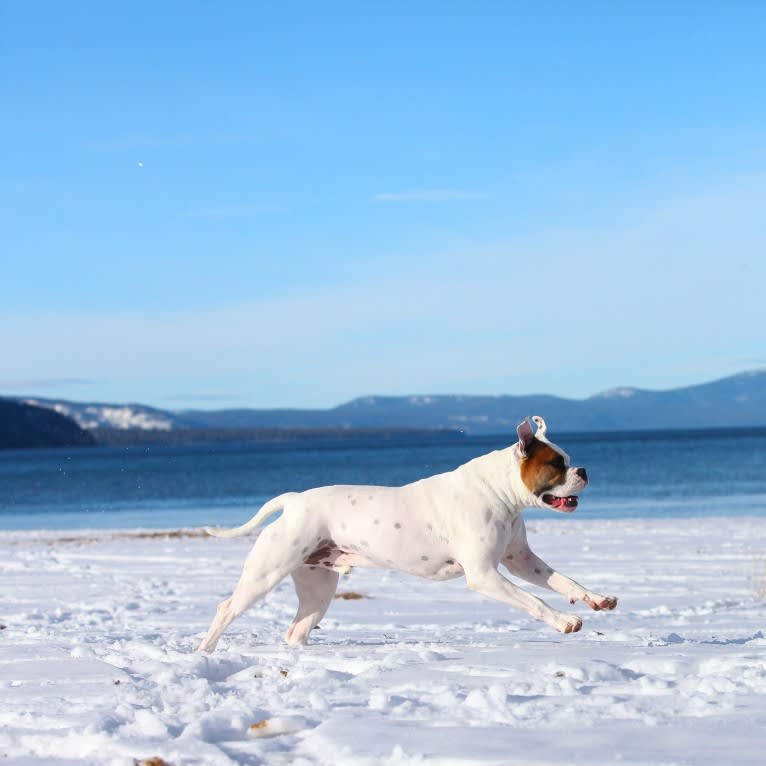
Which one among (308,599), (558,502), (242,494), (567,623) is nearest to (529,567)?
Answer: (558,502)

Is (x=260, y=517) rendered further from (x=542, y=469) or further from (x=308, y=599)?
(x=542, y=469)

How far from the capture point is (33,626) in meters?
9.83

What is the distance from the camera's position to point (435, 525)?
6844mm

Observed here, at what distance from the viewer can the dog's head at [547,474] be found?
22.2ft

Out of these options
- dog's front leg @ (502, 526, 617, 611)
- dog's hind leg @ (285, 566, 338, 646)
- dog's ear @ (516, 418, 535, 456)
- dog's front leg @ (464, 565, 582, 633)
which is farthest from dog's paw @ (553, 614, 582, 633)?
dog's hind leg @ (285, 566, 338, 646)

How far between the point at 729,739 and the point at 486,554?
98.2 inches

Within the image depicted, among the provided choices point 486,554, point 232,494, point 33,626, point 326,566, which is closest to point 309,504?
point 326,566

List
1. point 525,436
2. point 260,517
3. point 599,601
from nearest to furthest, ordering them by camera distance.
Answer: point 599,601 < point 525,436 < point 260,517

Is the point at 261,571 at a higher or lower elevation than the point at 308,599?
higher

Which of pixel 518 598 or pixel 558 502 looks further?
pixel 558 502

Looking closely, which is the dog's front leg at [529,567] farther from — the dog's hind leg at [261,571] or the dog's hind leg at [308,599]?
the dog's hind leg at [261,571]

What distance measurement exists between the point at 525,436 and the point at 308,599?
1.71m

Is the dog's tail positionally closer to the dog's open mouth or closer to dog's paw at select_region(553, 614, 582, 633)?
the dog's open mouth

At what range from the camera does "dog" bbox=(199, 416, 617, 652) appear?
6762 millimetres
